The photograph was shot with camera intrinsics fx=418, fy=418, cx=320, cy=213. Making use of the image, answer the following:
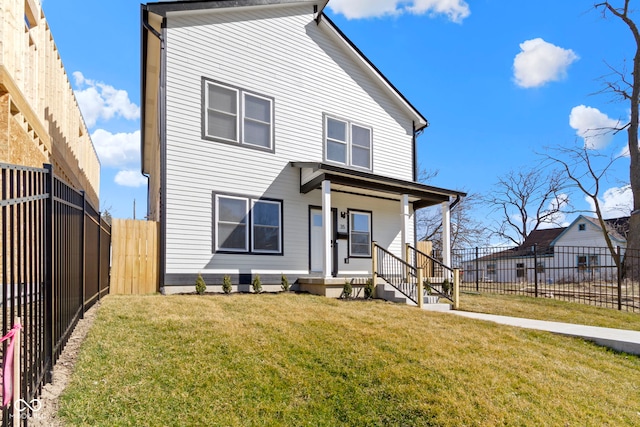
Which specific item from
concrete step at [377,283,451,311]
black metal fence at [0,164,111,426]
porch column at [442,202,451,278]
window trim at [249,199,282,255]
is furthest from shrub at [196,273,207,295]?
porch column at [442,202,451,278]

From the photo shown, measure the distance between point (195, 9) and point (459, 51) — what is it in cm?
1378

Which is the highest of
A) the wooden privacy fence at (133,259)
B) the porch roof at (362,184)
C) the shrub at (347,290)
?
the porch roof at (362,184)

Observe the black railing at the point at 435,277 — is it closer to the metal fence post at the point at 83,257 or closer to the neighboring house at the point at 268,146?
the neighboring house at the point at 268,146

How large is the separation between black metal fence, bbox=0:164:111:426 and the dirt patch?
0.33ft

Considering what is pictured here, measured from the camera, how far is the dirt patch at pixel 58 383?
3.25 m

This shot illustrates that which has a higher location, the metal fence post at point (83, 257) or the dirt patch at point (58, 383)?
the metal fence post at point (83, 257)

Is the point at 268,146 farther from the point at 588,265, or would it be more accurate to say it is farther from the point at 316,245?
the point at 588,265

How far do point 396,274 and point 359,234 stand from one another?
7.31ft

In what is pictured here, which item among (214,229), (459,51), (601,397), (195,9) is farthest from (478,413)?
(459,51)

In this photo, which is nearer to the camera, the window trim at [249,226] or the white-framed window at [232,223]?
the window trim at [249,226]

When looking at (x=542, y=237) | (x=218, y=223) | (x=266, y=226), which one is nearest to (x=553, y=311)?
(x=266, y=226)

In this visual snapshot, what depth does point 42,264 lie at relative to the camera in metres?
3.54

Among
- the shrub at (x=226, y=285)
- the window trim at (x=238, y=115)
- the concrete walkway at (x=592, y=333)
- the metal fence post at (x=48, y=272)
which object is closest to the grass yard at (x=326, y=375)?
the concrete walkway at (x=592, y=333)

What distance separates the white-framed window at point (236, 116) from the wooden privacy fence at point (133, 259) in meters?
2.84
